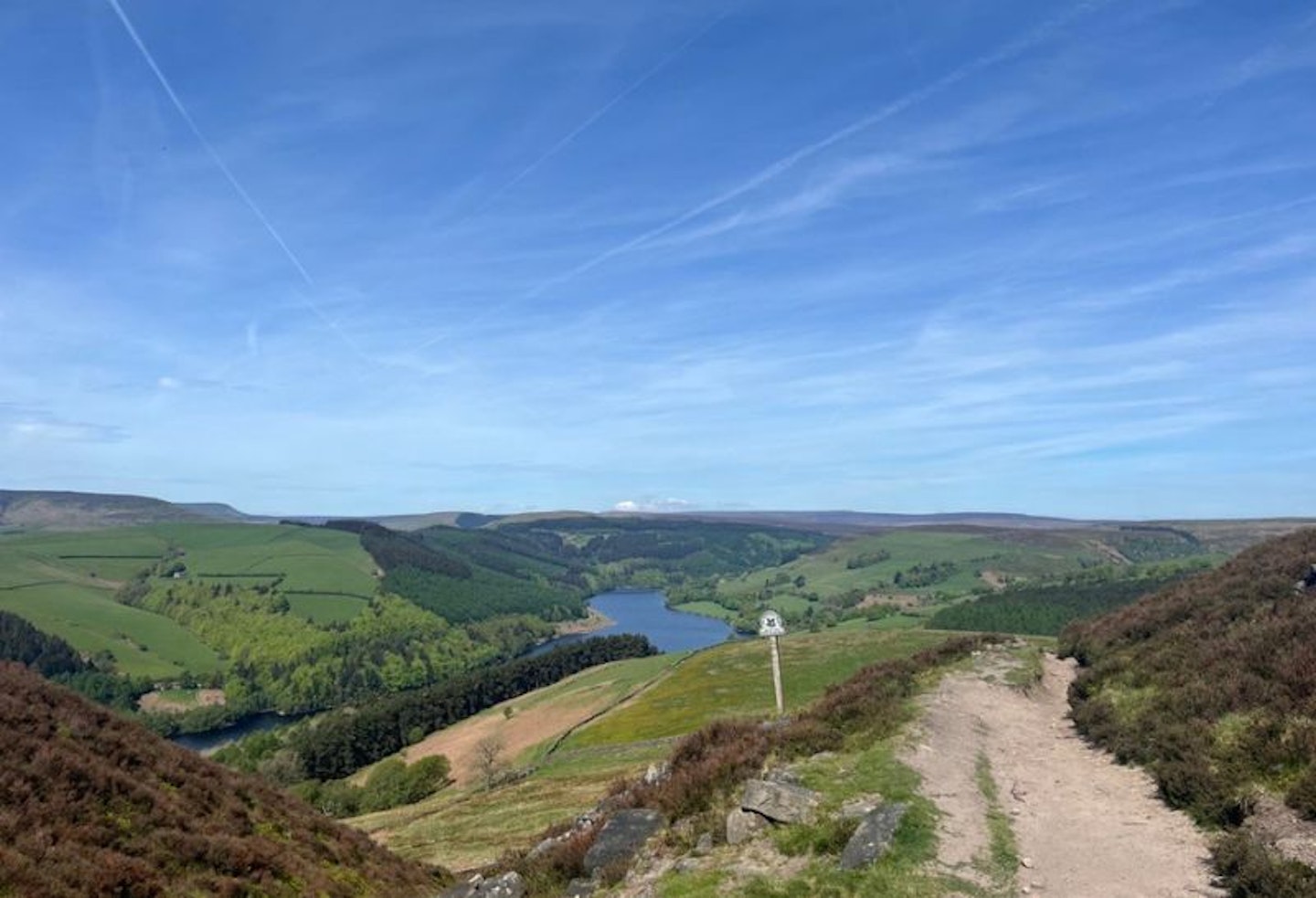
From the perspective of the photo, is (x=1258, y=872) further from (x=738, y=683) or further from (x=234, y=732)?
(x=234, y=732)

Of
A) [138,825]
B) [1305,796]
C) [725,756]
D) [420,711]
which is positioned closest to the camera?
[1305,796]

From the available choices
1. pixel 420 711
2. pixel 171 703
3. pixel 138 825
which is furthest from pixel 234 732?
pixel 138 825

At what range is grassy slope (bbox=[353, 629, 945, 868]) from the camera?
43.5 m

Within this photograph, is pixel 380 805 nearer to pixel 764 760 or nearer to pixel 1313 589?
pixel 764 760

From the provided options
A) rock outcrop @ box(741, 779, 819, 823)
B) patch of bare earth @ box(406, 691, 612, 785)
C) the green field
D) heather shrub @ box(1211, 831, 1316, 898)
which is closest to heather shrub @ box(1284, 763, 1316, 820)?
heather shrub @ box(1211, 831, 1316, 898)

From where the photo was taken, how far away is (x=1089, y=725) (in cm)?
2408

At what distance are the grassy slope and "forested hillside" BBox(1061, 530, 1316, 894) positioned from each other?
1596cm

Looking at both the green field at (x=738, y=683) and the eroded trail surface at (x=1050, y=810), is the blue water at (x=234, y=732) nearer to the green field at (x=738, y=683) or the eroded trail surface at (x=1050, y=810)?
the green field at (x=738, y=683)

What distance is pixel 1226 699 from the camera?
1945 cm

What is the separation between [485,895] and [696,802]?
4935mm

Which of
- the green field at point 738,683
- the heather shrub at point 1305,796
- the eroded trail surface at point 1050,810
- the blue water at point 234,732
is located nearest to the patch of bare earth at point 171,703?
the blue water at point 234,732

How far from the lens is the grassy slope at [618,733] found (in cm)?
4353

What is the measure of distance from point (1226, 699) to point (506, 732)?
310 ft

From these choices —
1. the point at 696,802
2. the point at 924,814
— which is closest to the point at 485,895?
the point at 696,802
